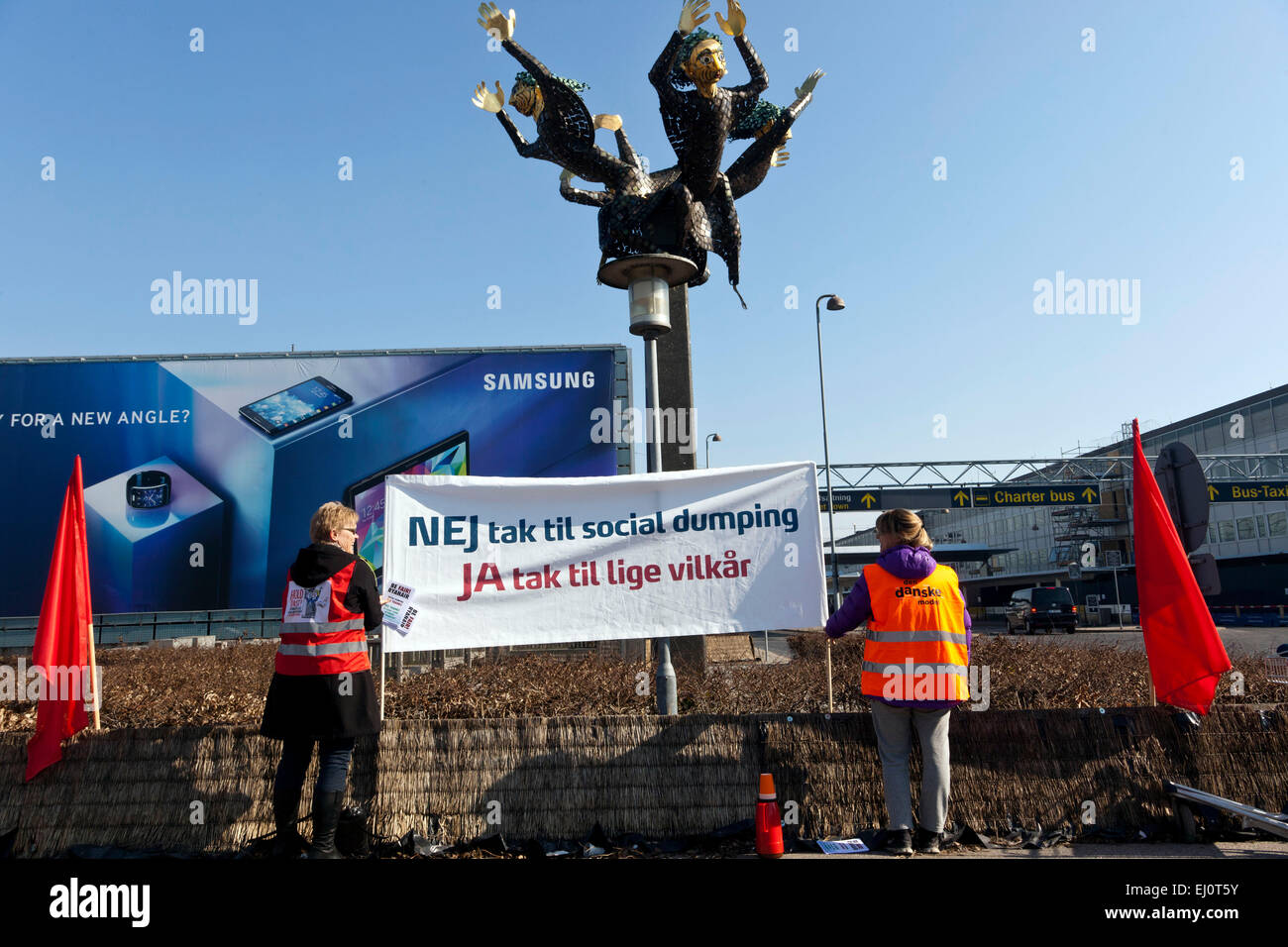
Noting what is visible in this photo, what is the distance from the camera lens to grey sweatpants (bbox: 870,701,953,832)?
4.03 meters

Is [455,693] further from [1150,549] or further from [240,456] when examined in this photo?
[240,456]

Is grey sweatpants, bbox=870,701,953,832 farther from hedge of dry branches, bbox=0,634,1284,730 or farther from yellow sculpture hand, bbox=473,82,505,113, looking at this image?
yellow sculpture hand, bbox=473,82,505,113

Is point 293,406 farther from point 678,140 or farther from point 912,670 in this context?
point 912,670

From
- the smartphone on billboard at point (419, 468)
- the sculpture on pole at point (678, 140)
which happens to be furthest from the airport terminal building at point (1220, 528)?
the sculpture on pole at point (678, 140)

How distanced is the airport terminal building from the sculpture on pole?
34.9 m

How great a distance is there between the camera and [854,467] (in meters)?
41.6

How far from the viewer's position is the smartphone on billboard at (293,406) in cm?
1841

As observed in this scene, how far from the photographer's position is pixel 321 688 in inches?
156

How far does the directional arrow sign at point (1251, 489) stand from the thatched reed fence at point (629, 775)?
4175 cm

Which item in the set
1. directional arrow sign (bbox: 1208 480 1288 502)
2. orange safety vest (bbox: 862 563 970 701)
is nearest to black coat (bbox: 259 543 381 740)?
orange safety vest (bbox: 862 563 970 701)

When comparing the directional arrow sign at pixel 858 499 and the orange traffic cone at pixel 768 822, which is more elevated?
the directional arrow sign at pixel 858 499

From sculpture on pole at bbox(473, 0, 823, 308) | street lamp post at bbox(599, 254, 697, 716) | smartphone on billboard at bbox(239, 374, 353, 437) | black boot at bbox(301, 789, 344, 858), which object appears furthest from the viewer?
smartphone on billboard at bbox(239, 374, 353, 437)

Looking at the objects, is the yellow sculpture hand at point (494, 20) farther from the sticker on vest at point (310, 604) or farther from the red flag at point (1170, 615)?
the red flag at point (1170, 615)
